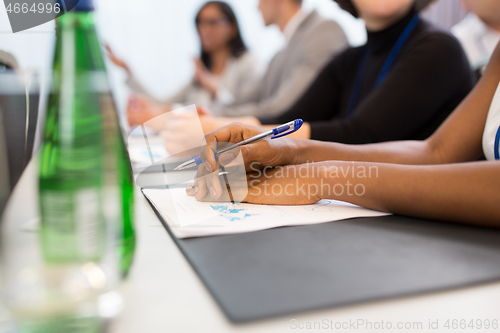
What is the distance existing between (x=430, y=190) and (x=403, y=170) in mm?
45

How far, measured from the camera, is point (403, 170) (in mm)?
476

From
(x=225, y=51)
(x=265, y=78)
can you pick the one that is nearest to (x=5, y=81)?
(x=265, y=78)

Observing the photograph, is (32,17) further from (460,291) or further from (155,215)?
(460,291)

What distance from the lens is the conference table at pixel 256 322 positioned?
0.23m

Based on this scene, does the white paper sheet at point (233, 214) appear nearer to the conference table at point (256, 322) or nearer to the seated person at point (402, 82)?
the conference table at point (256, 322)

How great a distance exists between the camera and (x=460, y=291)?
277mm

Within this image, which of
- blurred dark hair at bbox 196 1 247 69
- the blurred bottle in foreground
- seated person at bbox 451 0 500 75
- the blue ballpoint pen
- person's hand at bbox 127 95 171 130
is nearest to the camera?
the blurred bottle in foreground

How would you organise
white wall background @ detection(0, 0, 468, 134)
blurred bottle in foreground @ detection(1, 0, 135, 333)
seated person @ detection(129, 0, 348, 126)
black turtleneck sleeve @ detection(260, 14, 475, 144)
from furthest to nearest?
white wall background @ detection(0, 0, 468, 134) → seated person @ detection(129, 0, 348, 126) → black turtleneck sleeve @ detection(260, 14, 475, 144) → blurred bottle in foreground @ detection(1, 0, 135, 333)

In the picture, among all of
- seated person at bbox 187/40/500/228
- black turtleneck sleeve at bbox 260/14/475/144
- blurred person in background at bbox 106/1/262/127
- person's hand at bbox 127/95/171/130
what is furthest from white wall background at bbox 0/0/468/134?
seated person at bbox 187/40/500/228

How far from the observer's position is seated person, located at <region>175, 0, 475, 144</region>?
887mm

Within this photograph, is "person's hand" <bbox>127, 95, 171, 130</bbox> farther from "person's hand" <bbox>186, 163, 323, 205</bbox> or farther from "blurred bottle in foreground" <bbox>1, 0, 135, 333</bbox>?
"blurred bottle in foreground" <bbox>1, 0, 135, 333</bbox>

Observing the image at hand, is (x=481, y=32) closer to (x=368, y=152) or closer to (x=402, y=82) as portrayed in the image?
(x=402, y=82)

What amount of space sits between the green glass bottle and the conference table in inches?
0.7

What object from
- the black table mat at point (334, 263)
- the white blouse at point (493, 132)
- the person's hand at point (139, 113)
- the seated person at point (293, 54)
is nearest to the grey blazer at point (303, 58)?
the seated person at point (293, 54)
